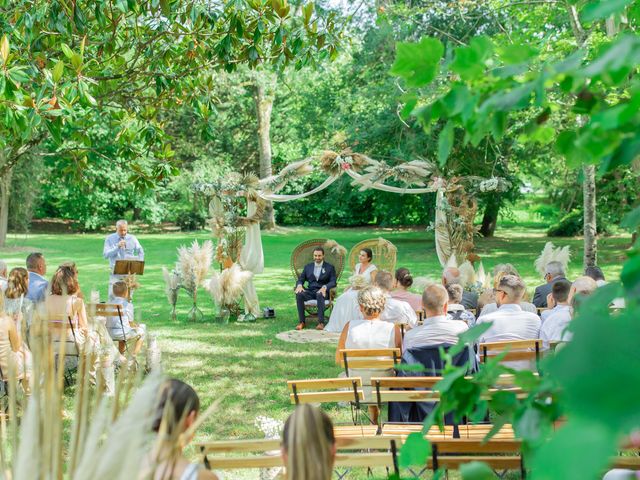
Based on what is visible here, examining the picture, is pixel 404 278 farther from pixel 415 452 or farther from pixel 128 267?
pixel 415 452

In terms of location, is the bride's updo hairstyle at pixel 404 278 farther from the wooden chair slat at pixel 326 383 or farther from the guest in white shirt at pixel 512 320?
the wooden chair slat at pixel 326 383

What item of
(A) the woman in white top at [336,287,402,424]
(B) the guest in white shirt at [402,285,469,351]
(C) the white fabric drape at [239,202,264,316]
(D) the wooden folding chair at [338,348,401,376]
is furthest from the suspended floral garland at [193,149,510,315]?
(B) the guest in white shirt at [402,285,469,351]

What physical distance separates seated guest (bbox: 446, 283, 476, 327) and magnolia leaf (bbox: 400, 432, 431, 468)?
5220 mm

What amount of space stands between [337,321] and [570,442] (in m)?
9.84

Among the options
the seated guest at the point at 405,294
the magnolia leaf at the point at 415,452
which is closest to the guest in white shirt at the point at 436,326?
the seated guest at the point at 405,294

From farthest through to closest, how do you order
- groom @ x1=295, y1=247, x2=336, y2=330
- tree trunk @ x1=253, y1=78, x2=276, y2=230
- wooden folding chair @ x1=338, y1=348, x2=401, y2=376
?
tree trunk @ x1=253, y1=78, x2=276, y2=230, groom @ x1=295, y1=247, x2=336, y2=330, wooden folding chair @ x1=338, y1=348, x2=401, y2=376

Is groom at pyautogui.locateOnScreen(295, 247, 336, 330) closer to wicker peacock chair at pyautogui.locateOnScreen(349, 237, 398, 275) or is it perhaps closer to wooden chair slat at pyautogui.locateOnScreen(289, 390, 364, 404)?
wicker peacock chair at pyautogui.locateOnScreen(349, 237, 398, 275)

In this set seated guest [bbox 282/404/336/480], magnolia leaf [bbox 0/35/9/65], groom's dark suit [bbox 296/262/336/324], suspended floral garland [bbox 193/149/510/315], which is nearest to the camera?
seated guest [bbox 282/404/336/480]

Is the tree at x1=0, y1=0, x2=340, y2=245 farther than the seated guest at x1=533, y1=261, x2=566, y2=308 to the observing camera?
No

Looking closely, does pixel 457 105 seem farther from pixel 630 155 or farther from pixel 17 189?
pixel 17 189

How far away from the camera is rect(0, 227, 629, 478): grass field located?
731 centimetres

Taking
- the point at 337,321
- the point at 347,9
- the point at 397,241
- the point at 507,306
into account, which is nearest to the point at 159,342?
the point at 337,321

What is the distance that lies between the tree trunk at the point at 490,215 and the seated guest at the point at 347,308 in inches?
646

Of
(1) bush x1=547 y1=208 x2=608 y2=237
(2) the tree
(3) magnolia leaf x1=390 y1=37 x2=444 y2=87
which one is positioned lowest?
(1) bush x1=547 y1=208 x2=608 y2=237
